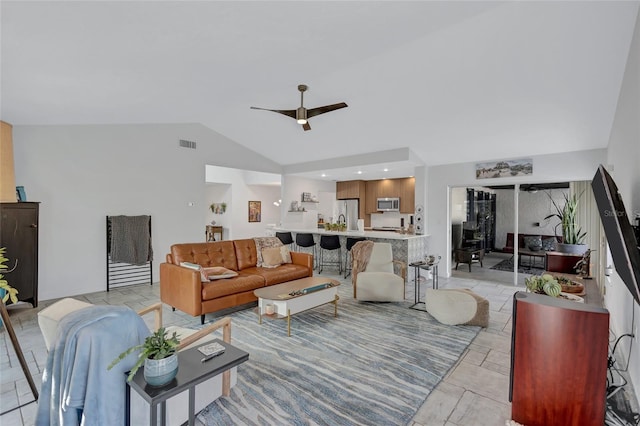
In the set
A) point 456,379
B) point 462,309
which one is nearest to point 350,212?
point 462,309

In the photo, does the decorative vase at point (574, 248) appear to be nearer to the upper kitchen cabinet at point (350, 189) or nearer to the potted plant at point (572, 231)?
the potted plant at point (572, 231)

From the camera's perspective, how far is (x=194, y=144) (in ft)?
20.8

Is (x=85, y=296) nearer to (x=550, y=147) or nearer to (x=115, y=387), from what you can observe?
(x=115, y=387)

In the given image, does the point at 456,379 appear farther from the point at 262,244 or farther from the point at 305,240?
the point at 305,240

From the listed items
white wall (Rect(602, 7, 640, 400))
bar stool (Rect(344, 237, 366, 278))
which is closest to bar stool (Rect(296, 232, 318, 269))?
bar stool (Rect(344, 237, 366, 278))

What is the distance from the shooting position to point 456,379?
8.39ft

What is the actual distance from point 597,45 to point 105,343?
4496 mm

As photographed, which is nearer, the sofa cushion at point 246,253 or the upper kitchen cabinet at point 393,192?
the sofa cushion at point 246,253

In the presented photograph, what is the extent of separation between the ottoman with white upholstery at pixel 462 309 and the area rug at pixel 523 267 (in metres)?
3.36

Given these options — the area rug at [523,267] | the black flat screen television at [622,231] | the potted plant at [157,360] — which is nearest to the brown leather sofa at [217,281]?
the potted plant at [157,360]

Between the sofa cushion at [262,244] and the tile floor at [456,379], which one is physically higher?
the sofa cushion at [262,244]

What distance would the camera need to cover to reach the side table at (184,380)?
1411mm

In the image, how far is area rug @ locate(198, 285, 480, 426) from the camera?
213cm

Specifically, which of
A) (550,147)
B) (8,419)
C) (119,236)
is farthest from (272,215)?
(8,419)
